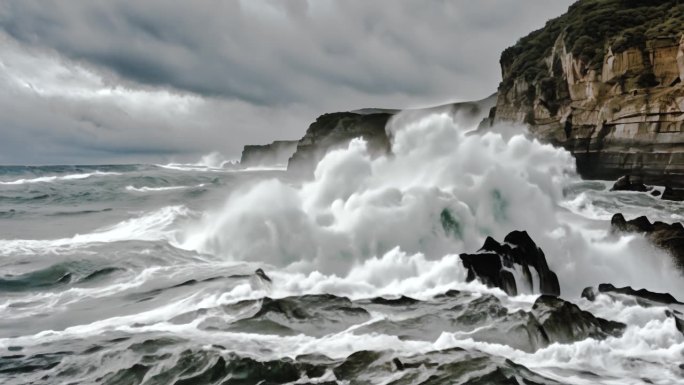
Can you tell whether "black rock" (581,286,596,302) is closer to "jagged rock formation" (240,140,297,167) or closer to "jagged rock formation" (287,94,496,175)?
"jagged rock formation" (287,94,496,175)

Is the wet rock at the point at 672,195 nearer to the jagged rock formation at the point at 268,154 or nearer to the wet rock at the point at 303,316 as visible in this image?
the wet rock at the point at 303,316

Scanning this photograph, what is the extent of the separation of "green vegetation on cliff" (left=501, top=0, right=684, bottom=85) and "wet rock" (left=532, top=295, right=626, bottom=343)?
34.6 metres

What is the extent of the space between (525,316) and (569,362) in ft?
4.64

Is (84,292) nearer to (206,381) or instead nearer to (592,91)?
(206,381)

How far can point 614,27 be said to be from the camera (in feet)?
143

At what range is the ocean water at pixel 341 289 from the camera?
6422mm

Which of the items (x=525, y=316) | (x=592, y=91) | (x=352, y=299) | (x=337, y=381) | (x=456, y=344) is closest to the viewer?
(x=337, y=381)

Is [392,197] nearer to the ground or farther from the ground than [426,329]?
farther from the ground

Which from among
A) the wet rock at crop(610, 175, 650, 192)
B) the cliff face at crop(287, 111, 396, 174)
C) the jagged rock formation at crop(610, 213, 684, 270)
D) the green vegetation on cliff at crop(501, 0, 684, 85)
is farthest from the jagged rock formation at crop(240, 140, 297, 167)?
the jagged rock formation at crop(610, 213, 684, 270)

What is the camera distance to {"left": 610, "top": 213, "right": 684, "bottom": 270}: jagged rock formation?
11.3 m

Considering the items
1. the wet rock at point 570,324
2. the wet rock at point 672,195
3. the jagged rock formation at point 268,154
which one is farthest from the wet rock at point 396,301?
the jagged rock formation at point 268,154

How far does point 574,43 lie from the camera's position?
44688mm

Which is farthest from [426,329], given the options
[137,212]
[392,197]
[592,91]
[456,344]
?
[592,91]

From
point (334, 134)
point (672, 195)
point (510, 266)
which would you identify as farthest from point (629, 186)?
point (334, 134)
